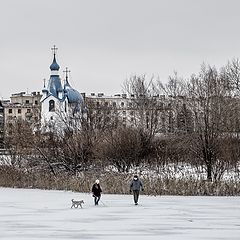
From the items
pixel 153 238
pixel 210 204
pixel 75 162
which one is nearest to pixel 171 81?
pixel 75 162

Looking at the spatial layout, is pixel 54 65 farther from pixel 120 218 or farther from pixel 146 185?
pixel 120 218

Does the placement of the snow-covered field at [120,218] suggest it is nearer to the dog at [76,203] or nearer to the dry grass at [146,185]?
the dog at [76,203]

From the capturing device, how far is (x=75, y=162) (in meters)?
42.5

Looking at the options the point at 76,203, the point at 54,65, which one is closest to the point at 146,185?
the point at 76,203

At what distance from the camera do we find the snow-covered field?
703 inches

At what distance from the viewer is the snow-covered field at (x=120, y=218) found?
58.5 ft

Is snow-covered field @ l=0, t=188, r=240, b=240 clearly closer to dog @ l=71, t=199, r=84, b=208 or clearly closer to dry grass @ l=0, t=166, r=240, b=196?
dog @ l=71, t=199, r=84, b=208

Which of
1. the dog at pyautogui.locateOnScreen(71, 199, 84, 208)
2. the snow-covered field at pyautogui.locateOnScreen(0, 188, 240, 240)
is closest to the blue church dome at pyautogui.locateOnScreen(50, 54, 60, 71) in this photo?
the snow-covered field at pyautogui.locateOnScreen(0, 188, 240, 240)

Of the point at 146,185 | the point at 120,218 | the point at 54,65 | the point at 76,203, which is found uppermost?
the point at 54,65

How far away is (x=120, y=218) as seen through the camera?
22.1m

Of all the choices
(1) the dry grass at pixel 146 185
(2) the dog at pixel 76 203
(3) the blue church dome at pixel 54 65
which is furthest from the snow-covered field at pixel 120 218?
(3) the blue church dome at pixel 54 65

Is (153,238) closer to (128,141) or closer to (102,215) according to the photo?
(102,215)

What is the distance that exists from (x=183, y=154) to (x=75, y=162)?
7.44 m

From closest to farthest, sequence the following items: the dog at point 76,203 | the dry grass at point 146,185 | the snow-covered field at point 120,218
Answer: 1. the snow-covered field at point 120,218
2. the dog at point 76,203
3. the dry grass at point 146,185
